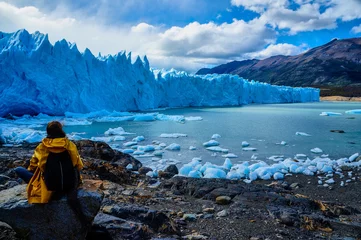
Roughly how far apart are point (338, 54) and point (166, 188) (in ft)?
434

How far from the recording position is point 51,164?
2.56 meters

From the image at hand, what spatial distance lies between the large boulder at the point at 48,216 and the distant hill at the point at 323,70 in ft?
247

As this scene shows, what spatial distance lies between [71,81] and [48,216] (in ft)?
75.5

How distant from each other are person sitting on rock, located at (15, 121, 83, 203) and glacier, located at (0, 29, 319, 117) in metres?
21.4

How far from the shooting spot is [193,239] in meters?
3.46

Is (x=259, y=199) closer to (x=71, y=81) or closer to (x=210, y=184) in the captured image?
(x=210, y=184)

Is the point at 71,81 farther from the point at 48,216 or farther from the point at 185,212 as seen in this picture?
the point at 48,216

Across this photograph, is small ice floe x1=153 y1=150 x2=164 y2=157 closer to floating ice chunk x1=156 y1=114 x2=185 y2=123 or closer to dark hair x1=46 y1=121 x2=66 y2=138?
dark hair x1=46 y1=121 x2=66 y2=138

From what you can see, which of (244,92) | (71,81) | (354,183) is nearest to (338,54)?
(244,92)

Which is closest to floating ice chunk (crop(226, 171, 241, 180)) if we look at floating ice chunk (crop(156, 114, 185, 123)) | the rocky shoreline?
the rocky shoreline

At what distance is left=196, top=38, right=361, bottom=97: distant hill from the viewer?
87.2 metres

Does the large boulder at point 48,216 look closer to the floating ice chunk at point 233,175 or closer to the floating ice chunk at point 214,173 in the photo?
the floating ice chunk at point 214,173

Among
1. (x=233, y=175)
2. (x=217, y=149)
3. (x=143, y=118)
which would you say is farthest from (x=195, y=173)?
(x=143, y=118)

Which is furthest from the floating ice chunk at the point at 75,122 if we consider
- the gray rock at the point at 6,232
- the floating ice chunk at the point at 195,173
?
the gray rock at the point at 6,232
